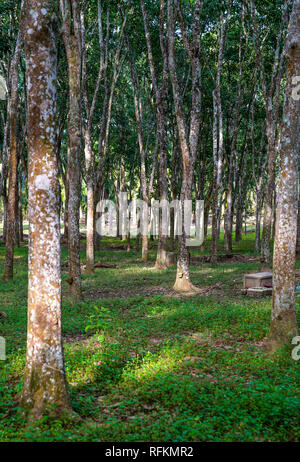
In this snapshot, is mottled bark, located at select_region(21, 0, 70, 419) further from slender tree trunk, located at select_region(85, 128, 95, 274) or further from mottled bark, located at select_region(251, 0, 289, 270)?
mottled bark, located at select_region(251, 0, 289, 270)

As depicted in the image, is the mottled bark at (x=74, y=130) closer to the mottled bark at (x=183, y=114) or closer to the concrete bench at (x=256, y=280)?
the mottled bark at (x=183, y=114)

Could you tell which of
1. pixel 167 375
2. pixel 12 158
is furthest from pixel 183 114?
pixel 167 375

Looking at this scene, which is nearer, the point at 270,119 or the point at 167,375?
the point at 167,375

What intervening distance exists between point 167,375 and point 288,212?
3.88 metres

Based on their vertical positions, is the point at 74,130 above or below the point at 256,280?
above

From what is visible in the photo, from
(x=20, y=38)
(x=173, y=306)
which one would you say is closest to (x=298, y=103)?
(x=173, y=306)

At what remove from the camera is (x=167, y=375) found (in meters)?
6.83

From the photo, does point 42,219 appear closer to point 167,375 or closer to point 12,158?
point 167,375

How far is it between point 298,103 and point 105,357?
6.17m

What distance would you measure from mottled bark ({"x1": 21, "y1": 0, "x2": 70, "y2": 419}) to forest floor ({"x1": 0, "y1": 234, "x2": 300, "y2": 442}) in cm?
47

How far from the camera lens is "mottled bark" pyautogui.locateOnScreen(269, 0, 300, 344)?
8125 millimetres

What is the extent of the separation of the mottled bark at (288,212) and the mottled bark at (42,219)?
466cm
